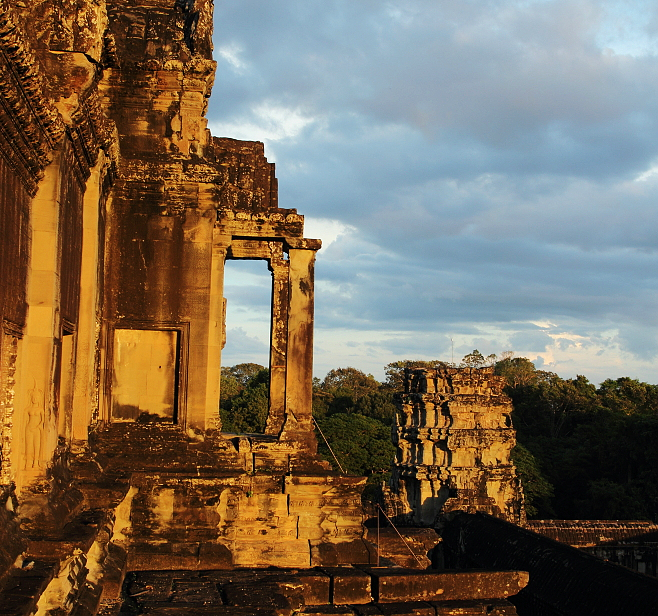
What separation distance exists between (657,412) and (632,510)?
31.5 feet

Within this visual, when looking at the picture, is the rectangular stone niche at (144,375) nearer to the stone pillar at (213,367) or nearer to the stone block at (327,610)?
the stone pillar at (213,367)

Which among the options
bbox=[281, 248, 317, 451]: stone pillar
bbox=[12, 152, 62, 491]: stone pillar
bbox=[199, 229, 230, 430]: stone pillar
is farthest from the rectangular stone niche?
bbox=[12, 152, 62, 491]: stone pillar

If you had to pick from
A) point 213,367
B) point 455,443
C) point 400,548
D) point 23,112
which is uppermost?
point 23,112

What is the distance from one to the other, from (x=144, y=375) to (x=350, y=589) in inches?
139

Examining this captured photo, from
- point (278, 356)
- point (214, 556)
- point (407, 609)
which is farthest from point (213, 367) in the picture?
point (407, 609)

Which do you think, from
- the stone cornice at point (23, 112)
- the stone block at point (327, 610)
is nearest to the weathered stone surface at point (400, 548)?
the stone block at point (327, 610)

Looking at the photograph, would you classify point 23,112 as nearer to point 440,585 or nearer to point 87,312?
point 87,312

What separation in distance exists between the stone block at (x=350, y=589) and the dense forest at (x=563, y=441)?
2736 cm

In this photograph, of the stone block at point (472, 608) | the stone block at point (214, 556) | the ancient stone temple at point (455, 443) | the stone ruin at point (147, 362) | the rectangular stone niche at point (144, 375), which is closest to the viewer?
the stone ruin at point (147, 362)

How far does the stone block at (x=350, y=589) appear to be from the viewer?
777 cm

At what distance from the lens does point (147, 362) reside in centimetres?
900

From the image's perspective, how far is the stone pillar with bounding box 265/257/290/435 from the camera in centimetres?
1071

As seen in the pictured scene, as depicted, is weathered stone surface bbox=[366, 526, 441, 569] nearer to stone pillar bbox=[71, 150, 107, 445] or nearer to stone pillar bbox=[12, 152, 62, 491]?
stone pillar bbox=[71, 150, 107, 445]

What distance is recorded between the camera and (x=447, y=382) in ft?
79.0
